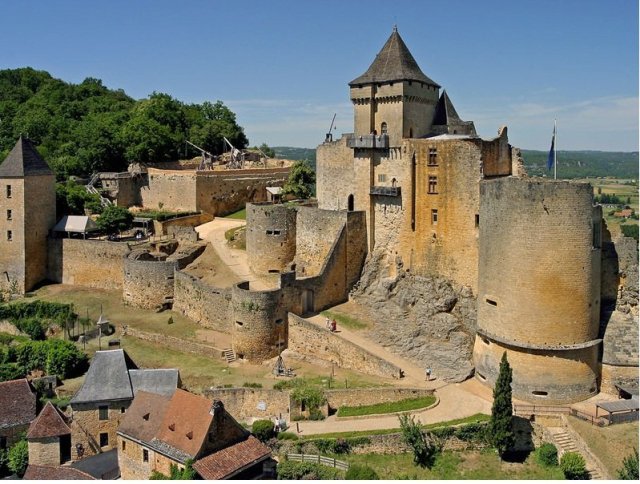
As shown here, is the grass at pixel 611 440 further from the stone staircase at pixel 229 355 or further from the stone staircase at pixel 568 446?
the stone staircase at pixel 229 355

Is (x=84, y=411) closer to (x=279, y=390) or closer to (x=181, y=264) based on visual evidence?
(x=279, y=390)

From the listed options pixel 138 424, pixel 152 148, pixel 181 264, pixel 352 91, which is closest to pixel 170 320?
pixel 181 264

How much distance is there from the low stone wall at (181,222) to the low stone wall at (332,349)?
1776 cm

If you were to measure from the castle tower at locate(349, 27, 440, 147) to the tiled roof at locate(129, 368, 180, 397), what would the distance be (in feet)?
54.5

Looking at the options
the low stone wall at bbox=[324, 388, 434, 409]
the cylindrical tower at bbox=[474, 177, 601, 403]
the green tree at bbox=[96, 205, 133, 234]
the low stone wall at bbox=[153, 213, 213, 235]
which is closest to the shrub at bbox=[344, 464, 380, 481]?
the low stone wall at bbox=[324, 388, 434, 409]

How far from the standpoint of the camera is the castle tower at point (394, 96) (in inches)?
1451

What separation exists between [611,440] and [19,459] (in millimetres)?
23800

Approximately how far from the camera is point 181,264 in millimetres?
41531

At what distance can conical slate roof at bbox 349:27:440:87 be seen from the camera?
36.9 m

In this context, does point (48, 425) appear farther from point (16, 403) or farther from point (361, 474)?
point (361, 474)

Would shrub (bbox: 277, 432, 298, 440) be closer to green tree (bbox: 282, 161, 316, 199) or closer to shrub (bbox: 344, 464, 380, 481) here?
shrub (bbox: 344, 464, 380, 481)

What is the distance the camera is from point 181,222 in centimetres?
4966

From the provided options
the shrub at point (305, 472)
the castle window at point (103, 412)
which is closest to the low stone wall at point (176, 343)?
the castle window at point (103, 412)

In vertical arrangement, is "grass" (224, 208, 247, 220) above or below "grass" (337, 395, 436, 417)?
above
